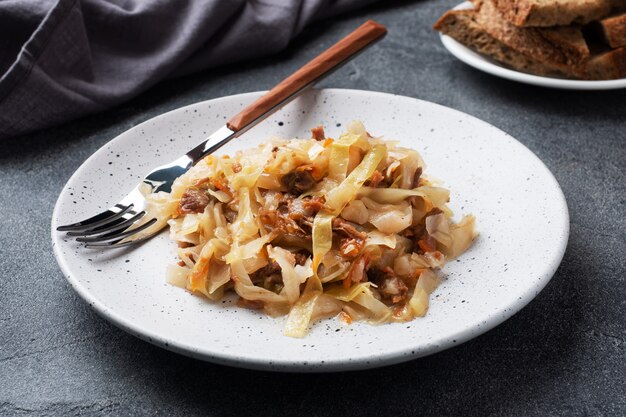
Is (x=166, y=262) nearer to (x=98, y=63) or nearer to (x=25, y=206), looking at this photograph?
(x=25, y=206)

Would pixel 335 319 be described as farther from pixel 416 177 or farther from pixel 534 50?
pixel 534 50

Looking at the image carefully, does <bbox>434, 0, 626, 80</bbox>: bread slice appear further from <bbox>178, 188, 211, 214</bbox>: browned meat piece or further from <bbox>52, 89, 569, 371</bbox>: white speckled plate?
<bbox>178, 188, 211, 214</bbox>: browned meat piece

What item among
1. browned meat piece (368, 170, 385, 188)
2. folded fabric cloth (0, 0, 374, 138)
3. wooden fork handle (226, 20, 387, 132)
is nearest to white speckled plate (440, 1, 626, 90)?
wooden fork handle (226, 20, 387, 132)

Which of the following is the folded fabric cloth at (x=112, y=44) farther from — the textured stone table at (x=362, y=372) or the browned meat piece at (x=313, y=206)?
the browned meat piece at (x=313, y=206)

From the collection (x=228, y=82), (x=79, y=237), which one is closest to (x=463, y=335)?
(x=79, y=237)

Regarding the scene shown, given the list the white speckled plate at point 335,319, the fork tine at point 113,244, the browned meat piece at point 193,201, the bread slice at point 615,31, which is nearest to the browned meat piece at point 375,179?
the white speckled plate at point 335,319
